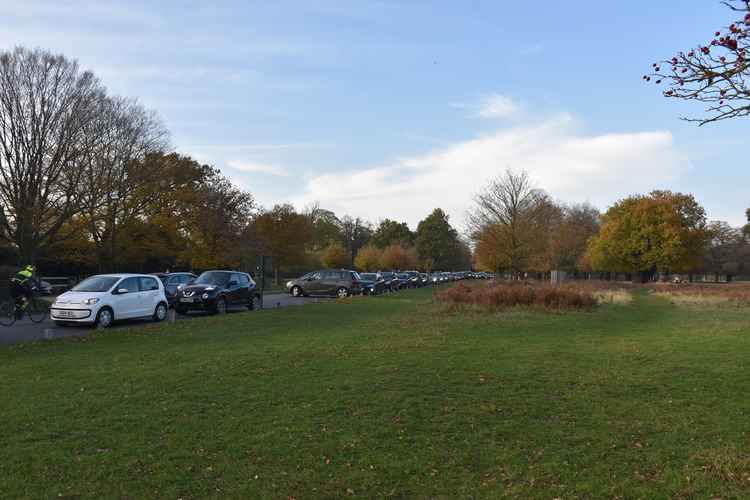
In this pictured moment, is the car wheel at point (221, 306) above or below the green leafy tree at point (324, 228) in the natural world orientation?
below

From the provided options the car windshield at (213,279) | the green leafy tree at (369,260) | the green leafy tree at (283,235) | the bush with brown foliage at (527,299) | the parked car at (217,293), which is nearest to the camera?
the parked car at (217,293)

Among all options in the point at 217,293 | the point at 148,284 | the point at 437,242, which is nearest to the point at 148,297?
the point at 148,284

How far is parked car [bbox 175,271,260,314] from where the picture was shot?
22375 mm

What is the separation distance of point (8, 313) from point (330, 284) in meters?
21.2

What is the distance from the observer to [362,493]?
4.64m

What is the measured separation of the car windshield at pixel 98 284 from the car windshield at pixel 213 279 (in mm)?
5015

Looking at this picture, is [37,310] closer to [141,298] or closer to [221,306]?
[141,298]

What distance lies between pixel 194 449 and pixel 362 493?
1849 millimetres

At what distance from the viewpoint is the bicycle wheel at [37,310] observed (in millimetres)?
18609

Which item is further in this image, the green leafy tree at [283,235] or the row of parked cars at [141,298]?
the green leafy tree at [283,235]

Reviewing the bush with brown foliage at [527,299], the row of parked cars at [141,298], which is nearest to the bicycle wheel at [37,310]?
the row of parked cars at [141,298]

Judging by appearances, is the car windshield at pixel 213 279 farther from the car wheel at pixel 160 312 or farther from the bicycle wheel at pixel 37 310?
the bicycle wheel at pixel 37 310

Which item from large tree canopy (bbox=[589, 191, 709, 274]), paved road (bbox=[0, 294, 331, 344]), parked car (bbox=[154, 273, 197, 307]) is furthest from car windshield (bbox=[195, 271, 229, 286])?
large tree canopy (bbox=[589, 191, 709, 274])

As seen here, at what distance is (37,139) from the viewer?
2864 cm
